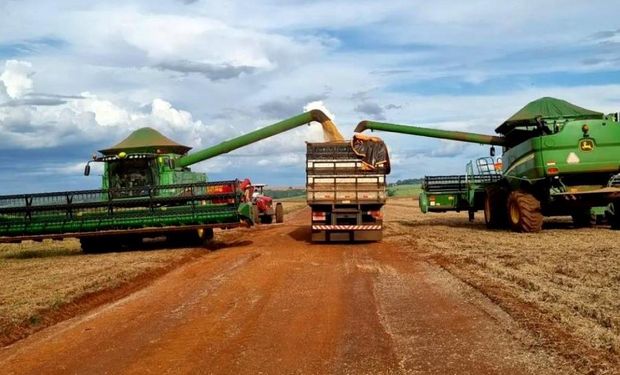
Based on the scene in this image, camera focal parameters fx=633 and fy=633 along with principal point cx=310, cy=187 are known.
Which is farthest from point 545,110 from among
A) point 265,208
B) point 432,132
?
point 265,208

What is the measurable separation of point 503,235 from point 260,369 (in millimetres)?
15098

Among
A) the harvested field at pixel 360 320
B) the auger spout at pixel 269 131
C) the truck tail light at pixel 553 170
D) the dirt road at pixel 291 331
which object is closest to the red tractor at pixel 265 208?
the auger spout at pixel 269 131

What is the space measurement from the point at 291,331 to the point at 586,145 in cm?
1436

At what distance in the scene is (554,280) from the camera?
405 inches

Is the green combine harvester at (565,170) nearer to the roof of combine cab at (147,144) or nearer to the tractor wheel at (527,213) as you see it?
the tractor wheel at (527,213)

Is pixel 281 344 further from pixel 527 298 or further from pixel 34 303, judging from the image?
pixel 34 303

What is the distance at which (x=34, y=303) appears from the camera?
1004cm

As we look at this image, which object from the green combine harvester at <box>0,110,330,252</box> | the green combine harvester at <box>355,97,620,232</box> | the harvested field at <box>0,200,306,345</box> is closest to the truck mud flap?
the green combine harvester at <box>0,110,330,252</box>

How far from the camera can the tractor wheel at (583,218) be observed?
2167 cm

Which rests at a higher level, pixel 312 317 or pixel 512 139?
pixel 512 139

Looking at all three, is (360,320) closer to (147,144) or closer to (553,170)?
(553,170)

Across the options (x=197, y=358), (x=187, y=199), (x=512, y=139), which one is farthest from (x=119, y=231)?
(x=512, y=139)

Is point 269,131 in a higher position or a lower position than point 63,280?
higher

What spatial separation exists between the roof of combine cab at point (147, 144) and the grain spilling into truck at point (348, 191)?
5.81m
